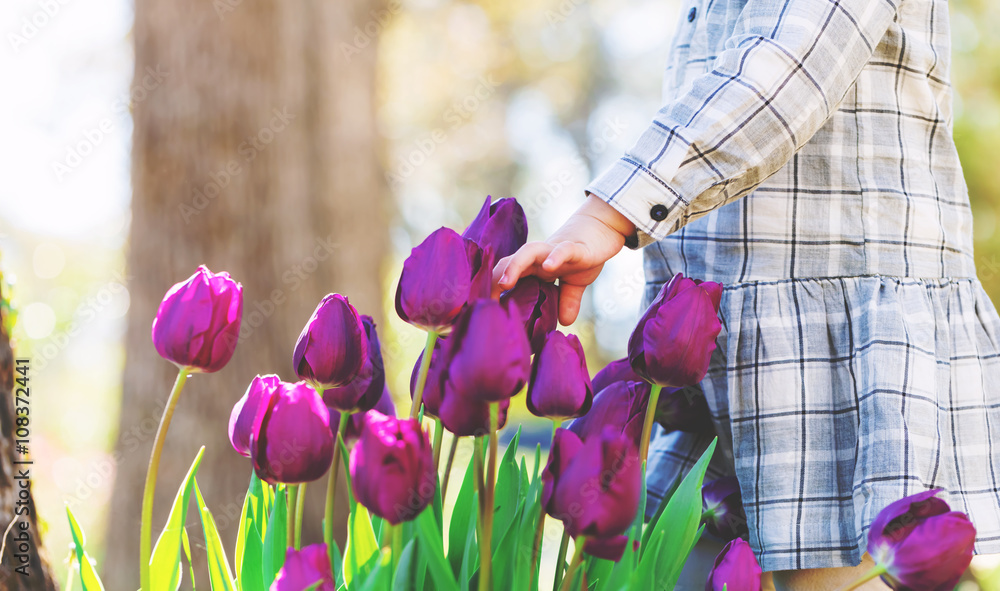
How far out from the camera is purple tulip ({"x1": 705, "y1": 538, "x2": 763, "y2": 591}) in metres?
0.53

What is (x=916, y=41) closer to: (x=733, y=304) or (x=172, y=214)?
(x=733, y=304)

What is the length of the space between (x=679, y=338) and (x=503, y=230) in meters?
0.17

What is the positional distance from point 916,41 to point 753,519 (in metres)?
0.54

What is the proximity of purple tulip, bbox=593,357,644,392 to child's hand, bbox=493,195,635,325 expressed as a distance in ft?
0.21

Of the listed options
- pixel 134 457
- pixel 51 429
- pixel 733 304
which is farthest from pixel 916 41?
pixel 51 429

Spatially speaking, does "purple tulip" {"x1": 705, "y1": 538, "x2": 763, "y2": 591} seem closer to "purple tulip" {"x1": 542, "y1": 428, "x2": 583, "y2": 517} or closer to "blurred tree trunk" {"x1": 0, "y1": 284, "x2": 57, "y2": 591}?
"purple tulip" {"x1": 542, "y1": 428, "x2": 583, "y2": 517}

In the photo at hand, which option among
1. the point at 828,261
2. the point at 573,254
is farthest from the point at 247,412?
the point at 828,261

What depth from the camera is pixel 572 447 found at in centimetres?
45

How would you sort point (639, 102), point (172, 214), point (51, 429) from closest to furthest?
point (172, 214)
point (51, 429)
point (639, 102)

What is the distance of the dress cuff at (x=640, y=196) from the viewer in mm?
645

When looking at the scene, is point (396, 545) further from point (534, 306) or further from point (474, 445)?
point (534, 306)

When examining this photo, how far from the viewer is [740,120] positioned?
65 cm

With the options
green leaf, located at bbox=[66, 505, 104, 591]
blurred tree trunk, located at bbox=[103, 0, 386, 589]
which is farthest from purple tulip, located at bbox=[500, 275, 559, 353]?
blurred tree trunk, located at bbox=[103, 0, 386, 589]

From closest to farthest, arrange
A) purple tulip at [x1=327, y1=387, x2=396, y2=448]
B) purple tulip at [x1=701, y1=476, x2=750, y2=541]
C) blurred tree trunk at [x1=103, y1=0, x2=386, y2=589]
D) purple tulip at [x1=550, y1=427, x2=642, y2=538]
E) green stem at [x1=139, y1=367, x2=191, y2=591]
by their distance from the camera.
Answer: purple tulip at [x1=550, y1=427, x2=642, y2=538]
green stem at [x1=139, y1=367, x2=191, y2=591]
purple tulip at [x1=327, y1=387, x2=396, y2=448]
purple tulip at [x1=701, y1=476, x2=750, y2=541]
blurred tree trunk at [x1=103, y1=0, x2=386, y2=589]
